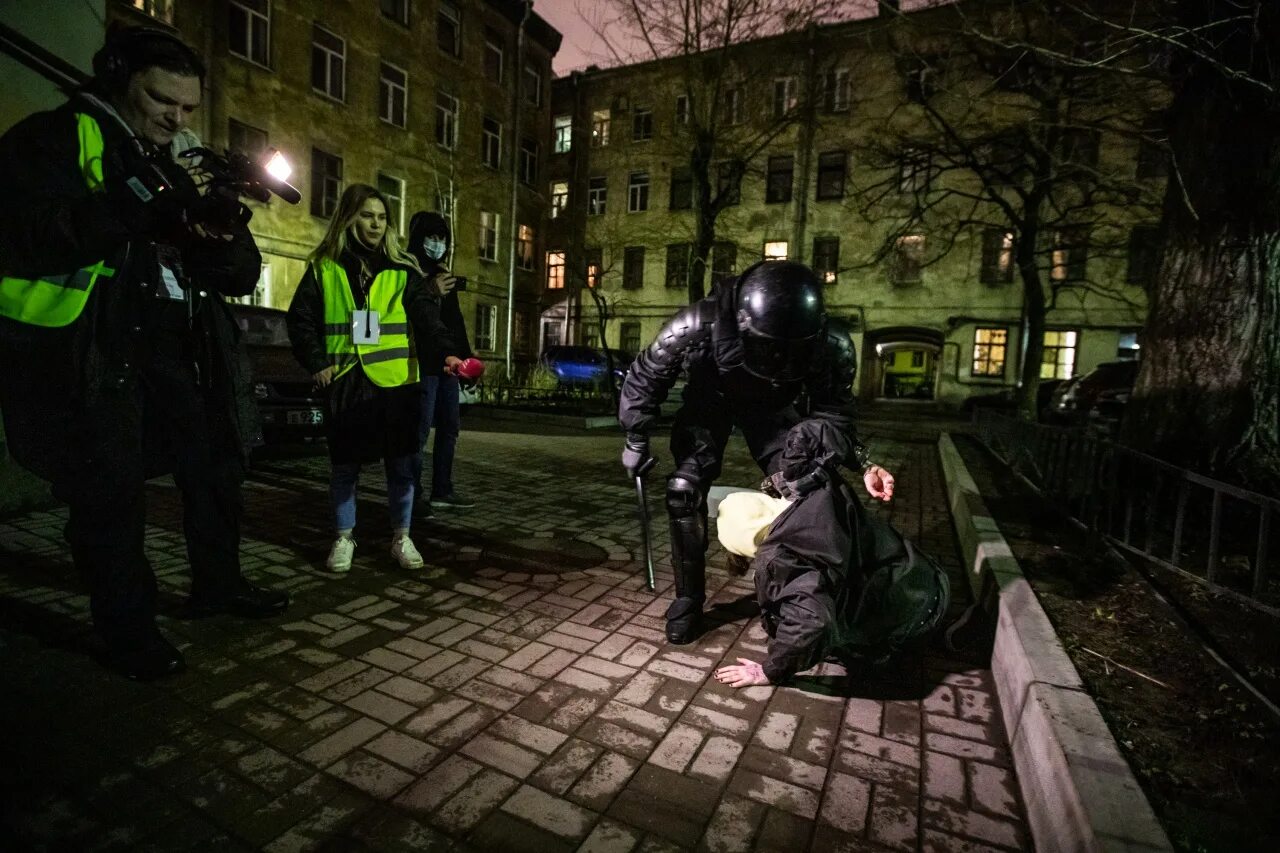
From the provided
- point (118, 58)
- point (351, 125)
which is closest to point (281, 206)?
point (351, 125)

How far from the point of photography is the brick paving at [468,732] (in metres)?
1.77

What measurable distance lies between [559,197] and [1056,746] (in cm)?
3218

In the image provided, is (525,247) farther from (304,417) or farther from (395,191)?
(304,417)

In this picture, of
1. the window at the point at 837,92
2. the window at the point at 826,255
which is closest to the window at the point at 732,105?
the window at the point at 837,92

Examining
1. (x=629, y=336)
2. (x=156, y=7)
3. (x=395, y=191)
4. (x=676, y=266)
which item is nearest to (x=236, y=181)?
(x=156, y=7)

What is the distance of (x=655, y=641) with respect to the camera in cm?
305

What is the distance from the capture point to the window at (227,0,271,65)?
16297 mm

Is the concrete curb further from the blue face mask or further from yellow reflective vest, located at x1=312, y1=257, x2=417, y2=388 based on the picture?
the blue face mask

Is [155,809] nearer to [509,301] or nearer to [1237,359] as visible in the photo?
[1237,359]

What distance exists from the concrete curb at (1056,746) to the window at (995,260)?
23.9 m

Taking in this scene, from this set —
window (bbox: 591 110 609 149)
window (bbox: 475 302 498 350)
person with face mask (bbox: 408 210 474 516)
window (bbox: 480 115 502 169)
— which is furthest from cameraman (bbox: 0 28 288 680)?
window (bbox: 591 110 609 149)

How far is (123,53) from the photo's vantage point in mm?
2418

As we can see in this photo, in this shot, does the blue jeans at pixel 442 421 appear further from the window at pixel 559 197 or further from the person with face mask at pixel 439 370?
the window at pixel 559 197

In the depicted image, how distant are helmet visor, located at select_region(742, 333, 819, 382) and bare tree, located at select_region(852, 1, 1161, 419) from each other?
4616mm
